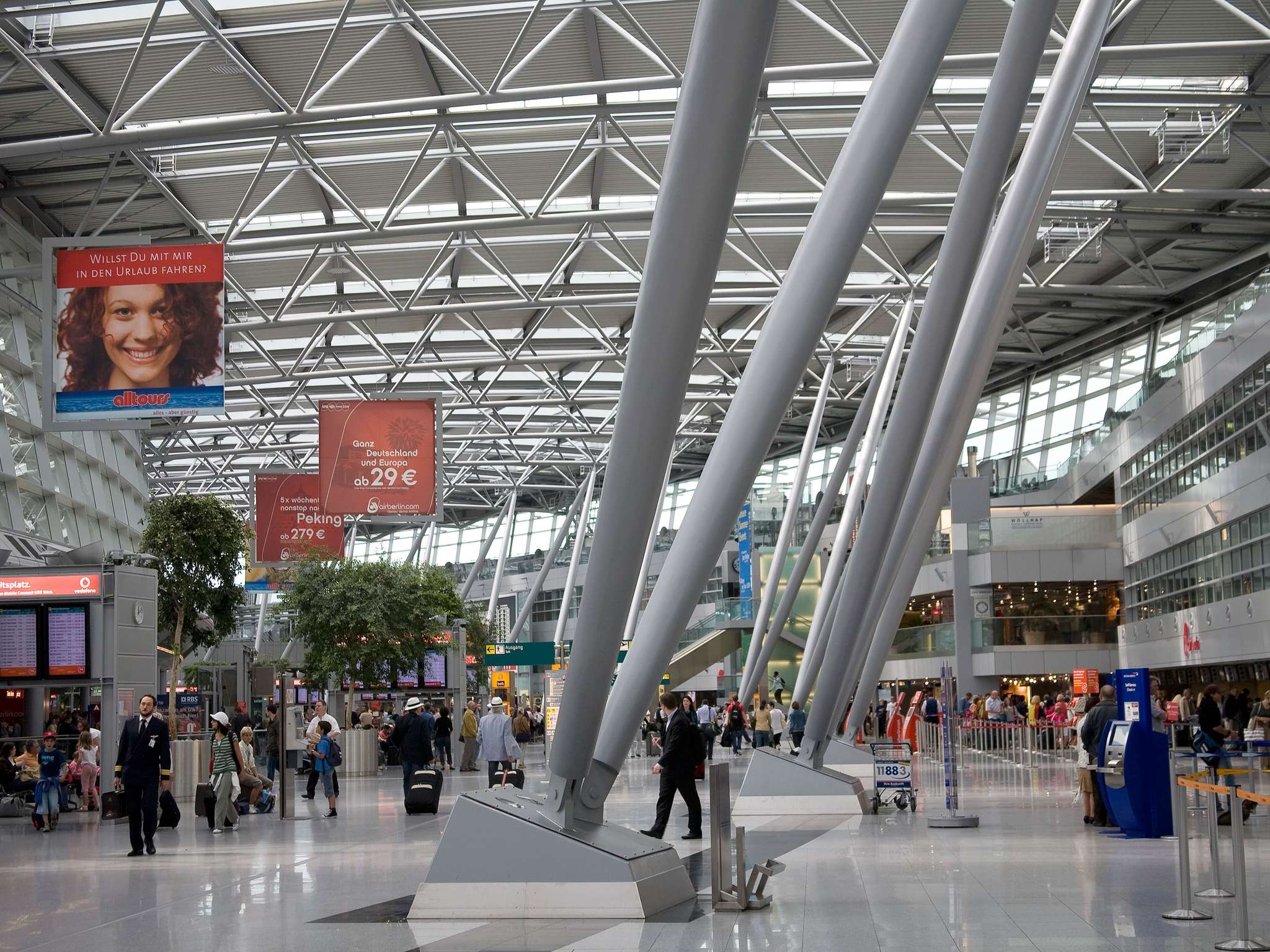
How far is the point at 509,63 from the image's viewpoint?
25219mm

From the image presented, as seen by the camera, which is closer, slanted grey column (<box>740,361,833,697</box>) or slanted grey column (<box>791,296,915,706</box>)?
slanted grey column (<box>791,296,915,706</box>)

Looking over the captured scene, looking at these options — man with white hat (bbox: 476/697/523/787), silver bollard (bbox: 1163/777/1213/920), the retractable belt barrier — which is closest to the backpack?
the retractable belt barrier

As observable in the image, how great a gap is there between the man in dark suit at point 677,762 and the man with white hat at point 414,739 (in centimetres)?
677

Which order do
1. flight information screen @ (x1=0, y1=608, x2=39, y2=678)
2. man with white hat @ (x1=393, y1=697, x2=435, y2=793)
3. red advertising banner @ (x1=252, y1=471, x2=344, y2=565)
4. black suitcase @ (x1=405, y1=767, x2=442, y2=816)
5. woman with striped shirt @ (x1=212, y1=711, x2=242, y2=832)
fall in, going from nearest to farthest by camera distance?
1. woman with striped shirt @ (x1=212, y1=711, x2=242, y2=832)
2. black suitcase @ (x1=405, y1=767, x2=442, y2=816)
3. man with white hat @ (x1=393, y1=697, x2=435, y2=793)
4. flight information screen @ (x1=0, y1=608, x2=39, y2=678)
5. red advertising banner @ (x1=252, y1=471, x2=344, y2=565)

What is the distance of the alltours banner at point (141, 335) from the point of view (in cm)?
1875

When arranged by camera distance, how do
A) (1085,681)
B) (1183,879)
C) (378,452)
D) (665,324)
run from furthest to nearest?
(1085,681) → (378,452) → (1183,879) → (665,324)

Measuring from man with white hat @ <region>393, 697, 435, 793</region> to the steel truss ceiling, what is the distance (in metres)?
10.5

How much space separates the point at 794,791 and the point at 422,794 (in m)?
5.49

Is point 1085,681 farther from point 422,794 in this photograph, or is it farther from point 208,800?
point 208,800

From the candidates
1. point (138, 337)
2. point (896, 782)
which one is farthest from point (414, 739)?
point (896, 782)

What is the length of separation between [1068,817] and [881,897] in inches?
316

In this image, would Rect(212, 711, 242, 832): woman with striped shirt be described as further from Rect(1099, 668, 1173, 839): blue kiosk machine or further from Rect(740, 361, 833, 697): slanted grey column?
Rect(740, 361, 833, 697): slanted grey column

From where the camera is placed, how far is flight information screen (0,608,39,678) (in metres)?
21.8

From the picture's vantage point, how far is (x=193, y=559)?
31.4m
